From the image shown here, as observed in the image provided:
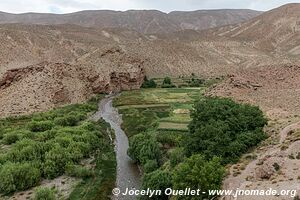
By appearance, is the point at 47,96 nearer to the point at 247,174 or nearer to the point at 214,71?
the point at 247,174

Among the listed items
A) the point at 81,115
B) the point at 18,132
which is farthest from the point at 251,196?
the point at 81,115

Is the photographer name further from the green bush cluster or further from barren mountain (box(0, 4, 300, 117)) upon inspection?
barren mountain (box(0, 4, 300, 117))

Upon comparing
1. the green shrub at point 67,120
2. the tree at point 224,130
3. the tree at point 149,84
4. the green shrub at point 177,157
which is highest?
the tree at point 224,130

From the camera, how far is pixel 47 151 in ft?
166

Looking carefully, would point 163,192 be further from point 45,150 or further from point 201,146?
point 45,150

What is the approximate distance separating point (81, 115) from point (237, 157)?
136ft

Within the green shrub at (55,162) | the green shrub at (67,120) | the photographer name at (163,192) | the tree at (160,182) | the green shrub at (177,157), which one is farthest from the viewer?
the green shrub at (67,120)

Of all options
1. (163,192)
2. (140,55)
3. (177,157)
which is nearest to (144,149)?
(177,157)

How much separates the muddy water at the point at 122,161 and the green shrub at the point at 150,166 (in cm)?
158

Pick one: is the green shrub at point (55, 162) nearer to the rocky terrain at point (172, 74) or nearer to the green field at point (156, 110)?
the green field at point (156, 110)

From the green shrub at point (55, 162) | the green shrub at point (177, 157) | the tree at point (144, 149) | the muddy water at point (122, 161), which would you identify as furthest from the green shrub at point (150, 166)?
the green shrub at point (55, 162)

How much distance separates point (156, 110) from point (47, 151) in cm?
3304

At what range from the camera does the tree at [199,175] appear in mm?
34188

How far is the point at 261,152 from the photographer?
40.4 metres
